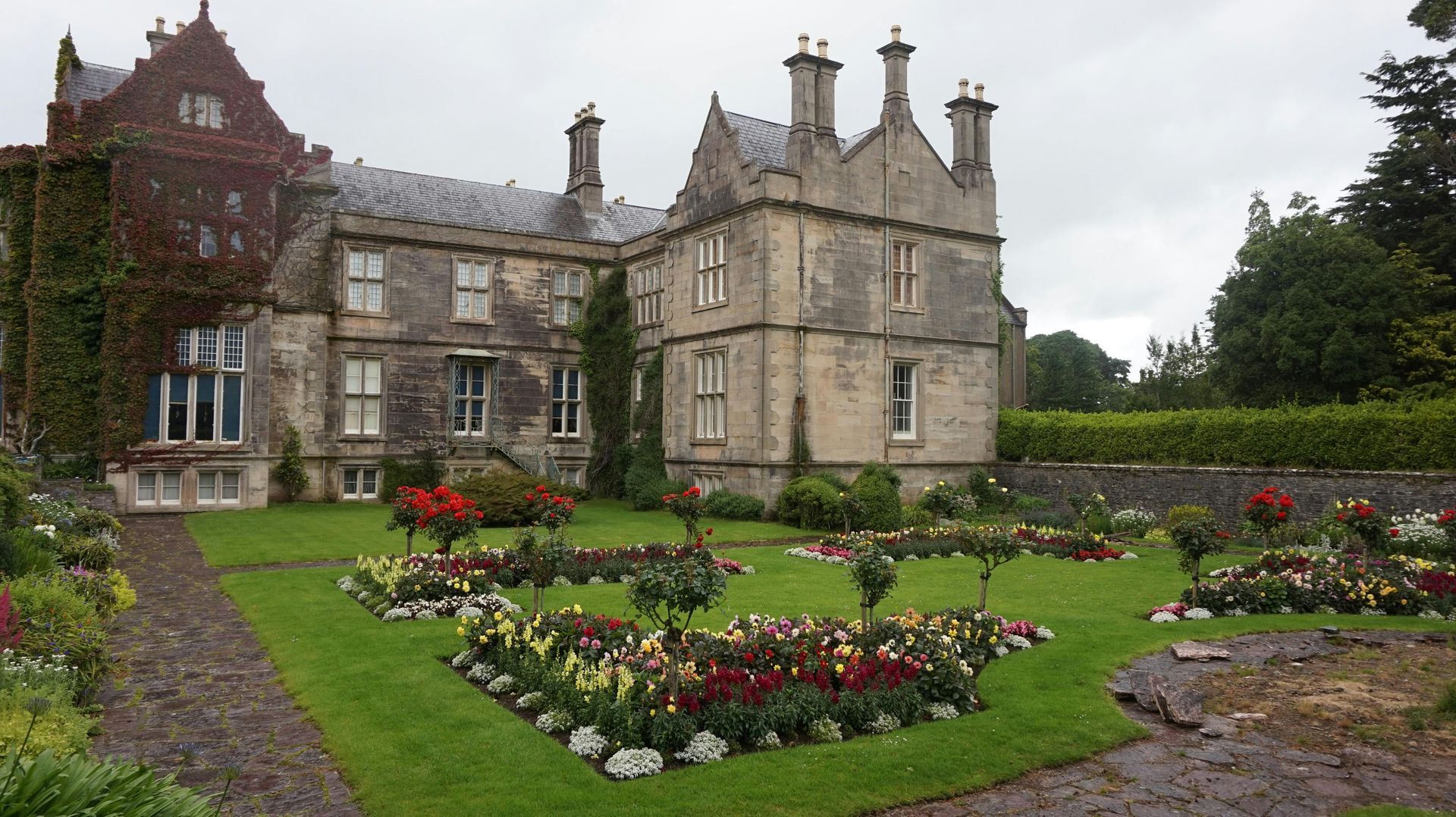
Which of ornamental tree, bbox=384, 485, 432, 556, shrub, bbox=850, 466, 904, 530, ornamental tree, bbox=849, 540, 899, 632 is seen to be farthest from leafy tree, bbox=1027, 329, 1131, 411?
ornamental tree, bbox=849, 540, 899, 632

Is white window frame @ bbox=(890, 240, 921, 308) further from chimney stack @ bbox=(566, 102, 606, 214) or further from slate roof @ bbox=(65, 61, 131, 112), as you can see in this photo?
slate roof @ bbox=(65, 61, 131, 112)

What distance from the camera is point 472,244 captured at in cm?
3120

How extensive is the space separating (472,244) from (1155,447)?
74.4ft

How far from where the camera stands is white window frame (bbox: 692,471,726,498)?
2691 centimetres

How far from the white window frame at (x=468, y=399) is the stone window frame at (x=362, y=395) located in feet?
6.87

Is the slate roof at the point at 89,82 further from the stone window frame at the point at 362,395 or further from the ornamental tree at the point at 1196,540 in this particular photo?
the ornamental tree at the point at 1196,540

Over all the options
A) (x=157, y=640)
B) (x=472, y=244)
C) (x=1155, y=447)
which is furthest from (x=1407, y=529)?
(x=472, y=244)

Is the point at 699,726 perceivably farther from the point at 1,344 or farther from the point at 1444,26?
the point at 1444,26

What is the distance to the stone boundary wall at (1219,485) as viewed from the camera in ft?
65.3

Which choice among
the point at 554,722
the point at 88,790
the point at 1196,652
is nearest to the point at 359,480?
the point at 554,722

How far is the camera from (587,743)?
760 cm

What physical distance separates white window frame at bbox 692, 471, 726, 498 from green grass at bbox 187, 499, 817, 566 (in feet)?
4.53

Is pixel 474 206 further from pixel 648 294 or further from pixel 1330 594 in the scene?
pixel 1330 594

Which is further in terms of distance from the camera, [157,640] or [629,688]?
[157,640]
